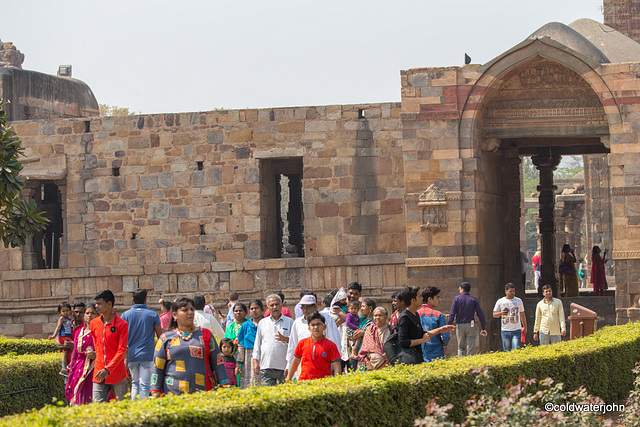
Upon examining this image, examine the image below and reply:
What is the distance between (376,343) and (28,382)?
4.40 metres

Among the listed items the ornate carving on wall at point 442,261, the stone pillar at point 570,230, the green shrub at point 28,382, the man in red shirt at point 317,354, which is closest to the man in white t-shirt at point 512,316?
the ornate carving on wall at point 442,261

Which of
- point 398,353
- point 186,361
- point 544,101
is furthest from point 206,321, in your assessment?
point 544,101

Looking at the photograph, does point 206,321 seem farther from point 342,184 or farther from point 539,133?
point 539,133

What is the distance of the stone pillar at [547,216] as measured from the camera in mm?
19656

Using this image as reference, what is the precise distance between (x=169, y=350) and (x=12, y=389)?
4192mm

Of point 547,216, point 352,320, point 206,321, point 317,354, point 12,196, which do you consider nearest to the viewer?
point 317,354

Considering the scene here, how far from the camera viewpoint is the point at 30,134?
56.1ft

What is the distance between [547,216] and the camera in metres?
20.3

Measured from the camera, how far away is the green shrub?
1059cm

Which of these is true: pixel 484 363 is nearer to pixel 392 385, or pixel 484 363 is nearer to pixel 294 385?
pixel 392 385

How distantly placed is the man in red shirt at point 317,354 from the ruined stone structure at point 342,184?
676 cm

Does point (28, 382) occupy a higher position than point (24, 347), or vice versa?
point (24, 347)

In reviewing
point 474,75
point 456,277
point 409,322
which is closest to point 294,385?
point 409,322

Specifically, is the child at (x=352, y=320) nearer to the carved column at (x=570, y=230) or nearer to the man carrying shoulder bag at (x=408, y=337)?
the man carrying shoulder bag at (x=408, y=337)
